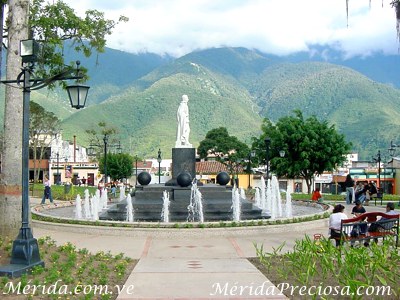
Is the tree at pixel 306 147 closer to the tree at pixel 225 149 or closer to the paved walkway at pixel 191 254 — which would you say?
the paved walkway at pixel 191 254

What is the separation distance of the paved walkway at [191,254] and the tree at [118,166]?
49.1m

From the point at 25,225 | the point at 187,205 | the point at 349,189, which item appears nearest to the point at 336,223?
the point at 25,225

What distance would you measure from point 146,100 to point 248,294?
430ft

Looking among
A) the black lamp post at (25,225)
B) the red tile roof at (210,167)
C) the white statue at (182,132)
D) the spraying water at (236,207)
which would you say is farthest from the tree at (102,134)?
the black lamp post at (25,225)

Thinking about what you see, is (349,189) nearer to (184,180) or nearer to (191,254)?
(184,180)

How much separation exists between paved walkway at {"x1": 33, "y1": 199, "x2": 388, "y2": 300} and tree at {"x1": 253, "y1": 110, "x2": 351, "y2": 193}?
80.0ft

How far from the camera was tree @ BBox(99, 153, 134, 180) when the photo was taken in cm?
6425

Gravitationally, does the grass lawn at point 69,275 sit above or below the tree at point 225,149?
below

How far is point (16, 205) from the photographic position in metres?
10.2

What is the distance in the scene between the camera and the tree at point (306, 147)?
130ft

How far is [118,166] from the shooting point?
64438 millimetres

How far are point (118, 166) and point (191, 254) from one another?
180 feet

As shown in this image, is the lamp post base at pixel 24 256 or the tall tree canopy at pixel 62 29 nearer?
the lamp post base at pixel 24 256

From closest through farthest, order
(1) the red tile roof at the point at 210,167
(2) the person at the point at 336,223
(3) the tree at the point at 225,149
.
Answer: (2) the person at the point at 336,223, (1) the red tile roof at the point at 210,167, (3) the tree at the point at 225,149
